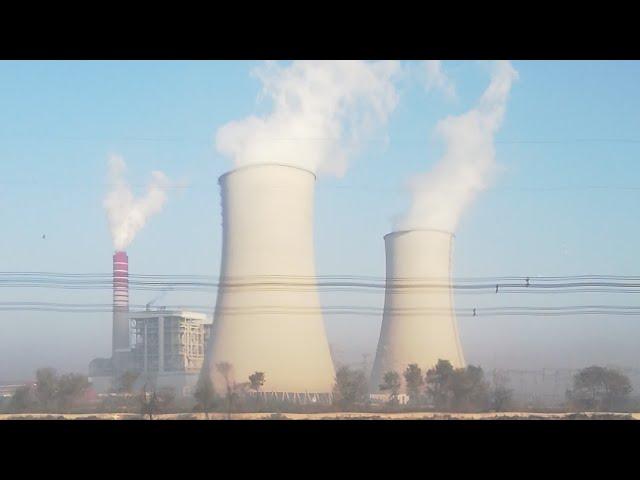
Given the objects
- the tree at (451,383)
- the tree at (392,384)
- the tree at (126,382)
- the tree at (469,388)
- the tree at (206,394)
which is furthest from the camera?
the tree at (126,382)

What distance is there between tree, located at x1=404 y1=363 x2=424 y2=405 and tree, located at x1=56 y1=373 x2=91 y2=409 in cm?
388

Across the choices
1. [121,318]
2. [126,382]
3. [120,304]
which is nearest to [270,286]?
[126,382]

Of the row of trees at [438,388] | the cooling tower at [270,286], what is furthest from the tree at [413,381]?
the cooling tower at [270,286]

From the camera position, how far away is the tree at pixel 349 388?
8922mm

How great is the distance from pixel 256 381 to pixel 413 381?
6.20 feet

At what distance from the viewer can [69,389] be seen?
8.96 meters

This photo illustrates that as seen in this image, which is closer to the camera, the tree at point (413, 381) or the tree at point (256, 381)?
the tree at point (256, 381)

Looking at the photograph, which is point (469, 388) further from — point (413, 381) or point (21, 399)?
point (21, 399)

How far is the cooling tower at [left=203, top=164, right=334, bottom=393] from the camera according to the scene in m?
7.36

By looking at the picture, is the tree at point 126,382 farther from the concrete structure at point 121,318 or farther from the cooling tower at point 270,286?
the cooling tower at point 270,286

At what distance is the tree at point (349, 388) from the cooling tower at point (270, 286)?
0.91 feet

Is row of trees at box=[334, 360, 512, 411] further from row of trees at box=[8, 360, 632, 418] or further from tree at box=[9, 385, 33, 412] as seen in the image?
tree at box=[9, 385, 33, 412]
